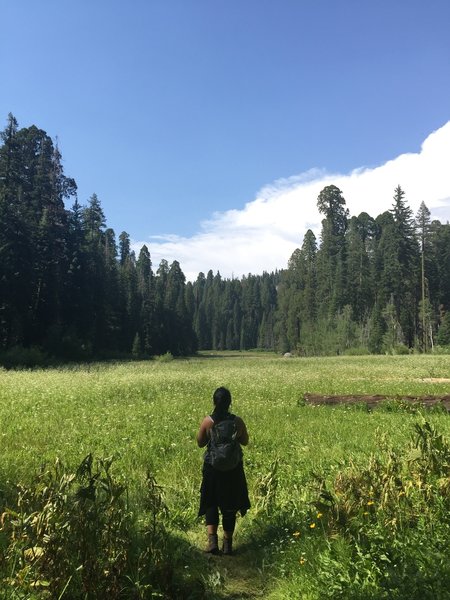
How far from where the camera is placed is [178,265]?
145m

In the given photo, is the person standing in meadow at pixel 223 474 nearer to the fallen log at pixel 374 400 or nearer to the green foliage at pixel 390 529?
the green foliage at pixel 390 529

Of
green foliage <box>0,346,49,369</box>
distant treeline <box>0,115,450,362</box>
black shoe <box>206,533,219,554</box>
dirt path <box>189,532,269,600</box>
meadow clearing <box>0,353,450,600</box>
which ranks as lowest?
dirt path <box>189,532,269,600</box>

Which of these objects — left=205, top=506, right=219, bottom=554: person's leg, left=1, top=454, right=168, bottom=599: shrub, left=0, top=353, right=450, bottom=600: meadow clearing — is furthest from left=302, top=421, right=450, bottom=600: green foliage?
A: left=1, top=454, right=168, bottom=599: shrub

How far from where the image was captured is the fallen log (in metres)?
14.8

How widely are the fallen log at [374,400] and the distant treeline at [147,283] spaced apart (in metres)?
32.4

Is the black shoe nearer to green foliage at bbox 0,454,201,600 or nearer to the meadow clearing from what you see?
the meadow clearing

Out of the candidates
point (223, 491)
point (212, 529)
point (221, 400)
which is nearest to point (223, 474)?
point (223, 491)

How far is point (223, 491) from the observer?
5883 mm

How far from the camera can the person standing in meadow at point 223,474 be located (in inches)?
227

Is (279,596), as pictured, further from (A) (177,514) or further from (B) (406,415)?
(B) (406,415)

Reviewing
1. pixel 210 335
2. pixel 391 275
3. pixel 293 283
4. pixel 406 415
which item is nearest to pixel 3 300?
pixel 406 415

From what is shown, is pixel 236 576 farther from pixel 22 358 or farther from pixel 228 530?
pixel 22 358

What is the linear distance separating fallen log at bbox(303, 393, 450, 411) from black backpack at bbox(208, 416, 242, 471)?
10.6 m

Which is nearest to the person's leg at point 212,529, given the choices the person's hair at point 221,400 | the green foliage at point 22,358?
the person's hair at point 221,400
